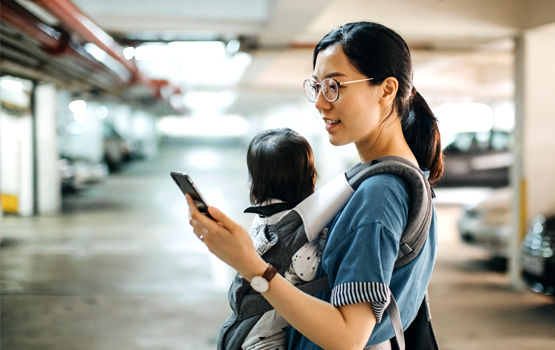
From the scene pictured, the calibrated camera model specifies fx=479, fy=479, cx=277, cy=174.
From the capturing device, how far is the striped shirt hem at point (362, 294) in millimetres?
998

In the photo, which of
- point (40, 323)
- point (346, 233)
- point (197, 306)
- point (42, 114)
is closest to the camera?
point (346, 233)

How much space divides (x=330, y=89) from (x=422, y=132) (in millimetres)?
351

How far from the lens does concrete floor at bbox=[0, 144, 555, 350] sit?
399 cm

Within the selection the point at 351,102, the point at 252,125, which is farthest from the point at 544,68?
the point at 252,125

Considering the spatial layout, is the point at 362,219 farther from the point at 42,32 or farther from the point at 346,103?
the point at 42,32

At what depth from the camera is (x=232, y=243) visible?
3.48ft

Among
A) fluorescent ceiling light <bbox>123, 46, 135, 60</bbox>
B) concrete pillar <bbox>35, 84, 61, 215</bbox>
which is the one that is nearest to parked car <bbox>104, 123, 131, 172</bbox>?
concrete pillar <bbox>35, 84, 61, 215</bbox>

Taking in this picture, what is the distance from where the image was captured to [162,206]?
37.2 feet

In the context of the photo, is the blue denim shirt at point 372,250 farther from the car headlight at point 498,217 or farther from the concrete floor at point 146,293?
the car headlight at point 498,217

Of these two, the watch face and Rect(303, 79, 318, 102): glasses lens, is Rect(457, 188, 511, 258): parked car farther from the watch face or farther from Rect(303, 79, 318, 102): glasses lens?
the watch face

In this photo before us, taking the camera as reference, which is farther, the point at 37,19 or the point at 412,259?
the point at 37,19

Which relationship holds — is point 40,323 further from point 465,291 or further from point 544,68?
point 544,68

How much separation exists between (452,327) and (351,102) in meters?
3.72

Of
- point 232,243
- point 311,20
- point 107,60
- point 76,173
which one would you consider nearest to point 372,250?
point 232,243
